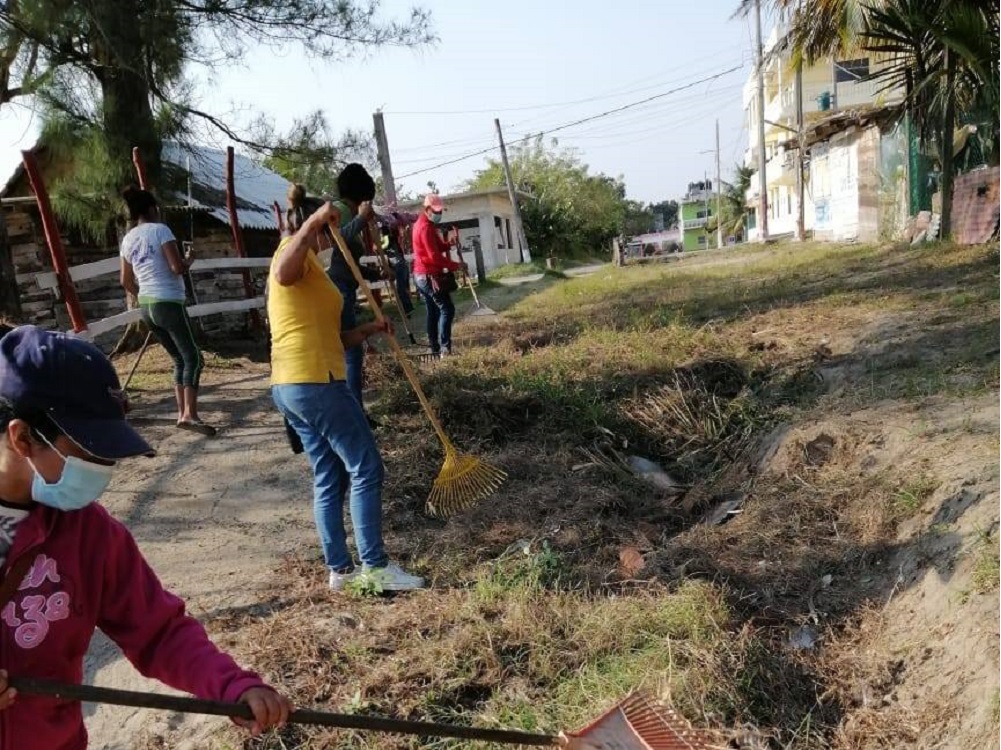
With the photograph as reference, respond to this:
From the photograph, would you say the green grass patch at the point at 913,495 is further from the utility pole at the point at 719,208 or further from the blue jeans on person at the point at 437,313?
the utility pole at the point at 719,208

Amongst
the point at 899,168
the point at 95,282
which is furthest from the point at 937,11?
the point at 95,282

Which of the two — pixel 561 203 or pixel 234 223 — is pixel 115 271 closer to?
pixel 234 223

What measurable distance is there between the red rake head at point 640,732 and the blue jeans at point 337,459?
4.38 ft

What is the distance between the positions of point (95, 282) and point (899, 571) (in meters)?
10.6

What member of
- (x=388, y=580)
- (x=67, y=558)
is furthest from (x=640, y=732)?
(x=67, y=558)

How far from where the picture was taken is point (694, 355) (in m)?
6.42

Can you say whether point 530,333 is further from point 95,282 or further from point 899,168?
point 899,168

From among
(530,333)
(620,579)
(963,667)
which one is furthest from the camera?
(530,333)

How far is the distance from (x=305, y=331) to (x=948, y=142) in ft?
34.4

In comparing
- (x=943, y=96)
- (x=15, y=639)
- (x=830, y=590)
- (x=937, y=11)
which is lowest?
(x=830, y=590)

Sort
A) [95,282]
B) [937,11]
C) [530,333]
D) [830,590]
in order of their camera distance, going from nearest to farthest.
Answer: [830,590] → [530,333] → [937,11] → [95,282]

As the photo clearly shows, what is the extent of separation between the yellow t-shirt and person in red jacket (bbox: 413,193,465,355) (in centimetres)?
425

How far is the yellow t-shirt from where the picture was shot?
10.1 feet

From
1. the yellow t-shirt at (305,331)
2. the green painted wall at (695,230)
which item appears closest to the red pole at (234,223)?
the yellow t-shirt at (305,331)
